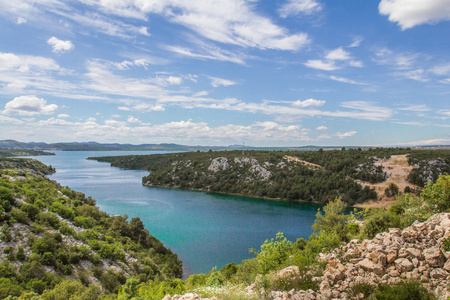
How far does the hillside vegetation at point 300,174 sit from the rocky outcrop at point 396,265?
59.7 metres

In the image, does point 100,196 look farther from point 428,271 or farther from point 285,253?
point 428,271

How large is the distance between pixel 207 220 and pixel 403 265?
4210 centimetres

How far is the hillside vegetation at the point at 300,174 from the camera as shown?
219ft

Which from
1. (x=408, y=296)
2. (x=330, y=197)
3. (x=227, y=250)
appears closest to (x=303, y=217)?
(x=330, y=197)

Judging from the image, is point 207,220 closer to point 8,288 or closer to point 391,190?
point 8,288

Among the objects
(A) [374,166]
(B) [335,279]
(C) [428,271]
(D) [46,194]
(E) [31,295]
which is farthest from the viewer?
(A) [374,166]

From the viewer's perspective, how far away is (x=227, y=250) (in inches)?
1305

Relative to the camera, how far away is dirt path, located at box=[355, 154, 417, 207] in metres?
63.4

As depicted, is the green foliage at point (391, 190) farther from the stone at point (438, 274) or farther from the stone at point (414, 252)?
the stone at point (438, 274)

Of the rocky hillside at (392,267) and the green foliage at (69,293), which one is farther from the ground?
the rocky hillside at (392,267)

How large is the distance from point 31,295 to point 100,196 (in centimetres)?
6069

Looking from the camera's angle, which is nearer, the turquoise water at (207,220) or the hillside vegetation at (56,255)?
the hillside vegetation at (56,255)

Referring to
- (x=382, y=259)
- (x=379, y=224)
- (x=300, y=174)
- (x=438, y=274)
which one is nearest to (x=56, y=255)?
(x=382, y=259)

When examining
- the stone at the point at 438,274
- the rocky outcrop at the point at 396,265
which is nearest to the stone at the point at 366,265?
the rocky outcrop at the point at 396,265
